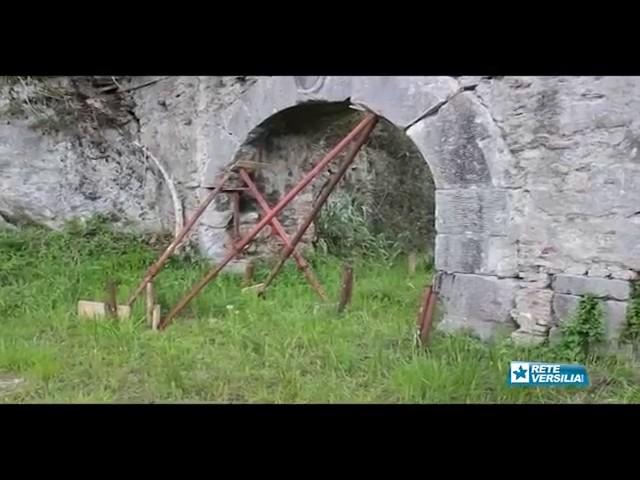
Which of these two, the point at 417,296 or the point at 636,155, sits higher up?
the point at 636,155

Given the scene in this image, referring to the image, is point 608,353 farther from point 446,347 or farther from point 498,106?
point 498,106

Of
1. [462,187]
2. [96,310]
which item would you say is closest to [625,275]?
[462,187]

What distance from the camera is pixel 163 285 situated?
4305 millimetres

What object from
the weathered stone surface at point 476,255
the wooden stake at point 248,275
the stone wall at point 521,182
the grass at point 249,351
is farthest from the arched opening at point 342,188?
the weathered stone surface at point 476,255

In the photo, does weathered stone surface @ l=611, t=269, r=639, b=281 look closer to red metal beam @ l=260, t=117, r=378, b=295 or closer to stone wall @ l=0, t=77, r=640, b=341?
stone wall @ l=0, t=77, r=640, b=341

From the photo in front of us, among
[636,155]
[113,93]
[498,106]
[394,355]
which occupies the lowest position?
[394,355]

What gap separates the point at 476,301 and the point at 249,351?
1.14 metres

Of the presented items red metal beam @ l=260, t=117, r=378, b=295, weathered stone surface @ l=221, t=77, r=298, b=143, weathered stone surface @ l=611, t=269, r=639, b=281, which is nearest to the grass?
red metal beam @ l=260, t=117, r=378, b=295

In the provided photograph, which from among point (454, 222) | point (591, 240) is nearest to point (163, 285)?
point (454, 222)

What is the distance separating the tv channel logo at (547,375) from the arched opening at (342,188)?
200cm

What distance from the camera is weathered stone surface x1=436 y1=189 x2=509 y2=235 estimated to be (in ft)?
10.9

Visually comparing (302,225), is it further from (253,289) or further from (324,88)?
(324,88)

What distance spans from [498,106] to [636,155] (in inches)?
26.7

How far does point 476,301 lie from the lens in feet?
11.2
